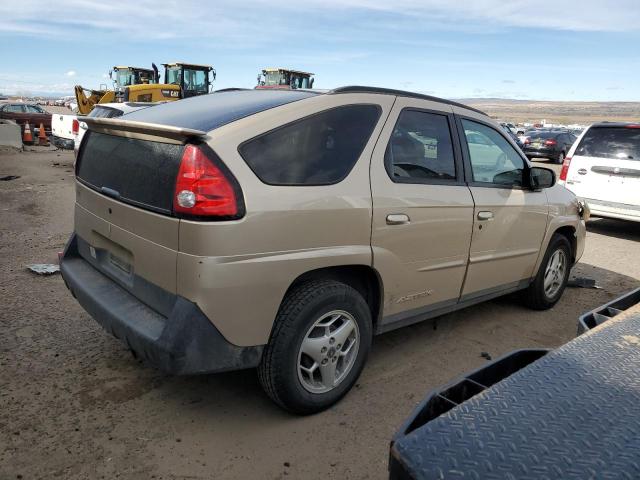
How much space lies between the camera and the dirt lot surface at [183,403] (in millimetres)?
2492

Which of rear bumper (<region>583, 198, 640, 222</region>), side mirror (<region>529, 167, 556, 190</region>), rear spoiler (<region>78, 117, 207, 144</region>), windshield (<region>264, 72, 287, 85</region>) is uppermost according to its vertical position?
windshield (<region>264, 72, 287, 85</region>)

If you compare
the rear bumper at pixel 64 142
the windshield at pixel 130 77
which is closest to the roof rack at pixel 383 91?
the rear bumper at pixel 64 142

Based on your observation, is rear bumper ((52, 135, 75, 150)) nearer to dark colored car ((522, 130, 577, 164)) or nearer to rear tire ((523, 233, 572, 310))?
rear tire ((523, 233, 572, 310))

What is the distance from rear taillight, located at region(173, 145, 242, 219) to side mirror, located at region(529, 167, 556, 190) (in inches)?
112

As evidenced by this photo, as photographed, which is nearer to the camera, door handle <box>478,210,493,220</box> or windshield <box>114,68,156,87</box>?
door handle <box>478,210,493,220</box>

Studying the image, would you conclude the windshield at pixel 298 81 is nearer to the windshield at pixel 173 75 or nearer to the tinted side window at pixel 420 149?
the windshield at pixel 173 75

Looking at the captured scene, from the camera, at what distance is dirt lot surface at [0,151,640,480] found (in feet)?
8.18

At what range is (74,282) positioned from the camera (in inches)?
122

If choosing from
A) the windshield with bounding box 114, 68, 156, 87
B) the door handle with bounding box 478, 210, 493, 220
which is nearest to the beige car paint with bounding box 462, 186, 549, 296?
the door handle with bounding box 478, 210, 493, 220

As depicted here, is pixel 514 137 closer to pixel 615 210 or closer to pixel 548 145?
pixel 548 145

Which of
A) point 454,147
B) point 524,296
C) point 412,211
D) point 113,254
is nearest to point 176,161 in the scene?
point 113,254

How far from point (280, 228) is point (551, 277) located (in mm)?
3416

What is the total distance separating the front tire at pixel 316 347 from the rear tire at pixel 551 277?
7.82 feet

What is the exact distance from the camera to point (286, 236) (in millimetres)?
2539
